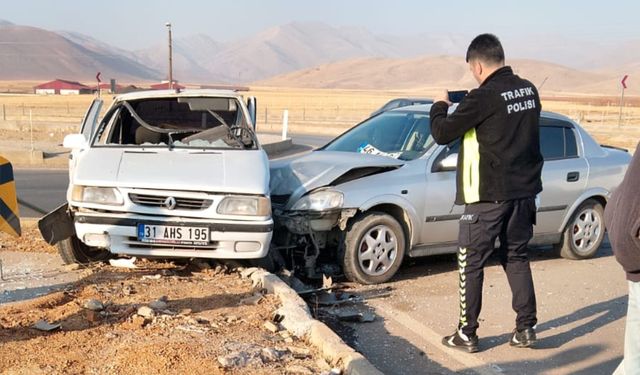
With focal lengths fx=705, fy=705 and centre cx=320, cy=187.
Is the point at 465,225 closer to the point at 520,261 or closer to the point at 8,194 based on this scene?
the point at 520,261

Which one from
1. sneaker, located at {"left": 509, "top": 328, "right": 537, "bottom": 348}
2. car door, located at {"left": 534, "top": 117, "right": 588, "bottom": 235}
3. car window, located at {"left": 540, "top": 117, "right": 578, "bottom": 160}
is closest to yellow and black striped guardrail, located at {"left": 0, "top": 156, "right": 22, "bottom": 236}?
sneaker, located at {"left": 509, "top": 328, "right": 537, "bottom": 348}

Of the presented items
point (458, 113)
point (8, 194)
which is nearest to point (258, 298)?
point (458, 113)

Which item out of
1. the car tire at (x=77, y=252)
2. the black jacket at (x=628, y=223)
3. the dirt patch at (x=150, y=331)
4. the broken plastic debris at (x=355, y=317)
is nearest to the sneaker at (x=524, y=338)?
the broken plastic debris at (x=355, y=317)

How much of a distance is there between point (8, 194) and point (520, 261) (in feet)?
14.5

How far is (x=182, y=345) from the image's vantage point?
4277 millimetres

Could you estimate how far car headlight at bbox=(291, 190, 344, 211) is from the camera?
21.2ft

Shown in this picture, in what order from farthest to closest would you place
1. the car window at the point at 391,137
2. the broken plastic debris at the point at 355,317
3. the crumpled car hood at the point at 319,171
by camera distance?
the car window at the point at 391,137 → the crumpled car hood at the point at 319,171 → the broken plastic debris at the point at 355,317

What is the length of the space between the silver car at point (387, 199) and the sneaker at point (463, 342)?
1.64m

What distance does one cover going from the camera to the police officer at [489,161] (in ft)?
15.9

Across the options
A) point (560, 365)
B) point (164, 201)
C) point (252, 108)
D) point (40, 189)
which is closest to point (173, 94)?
point (252, 108)

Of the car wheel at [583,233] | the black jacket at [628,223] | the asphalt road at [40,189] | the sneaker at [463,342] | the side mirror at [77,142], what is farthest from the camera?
the asphalt road at [40,189]

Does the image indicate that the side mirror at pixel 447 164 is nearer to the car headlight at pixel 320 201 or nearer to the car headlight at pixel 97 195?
the car headlight at pixel 320 201

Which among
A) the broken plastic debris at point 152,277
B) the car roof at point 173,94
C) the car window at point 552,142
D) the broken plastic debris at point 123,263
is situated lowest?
the broken plastic debris at point 152,277

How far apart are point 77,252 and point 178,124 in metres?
2.30
